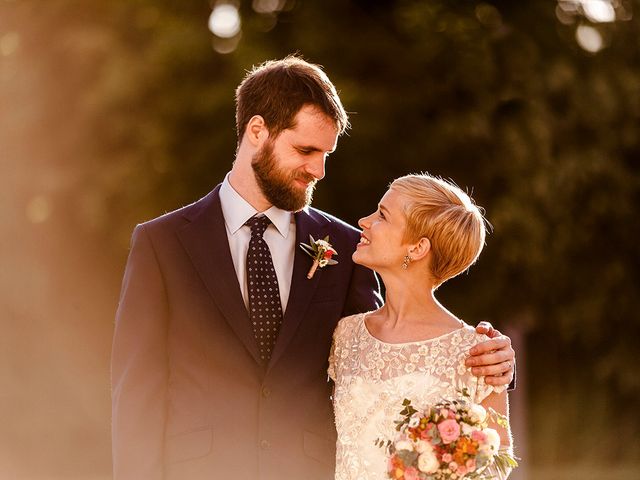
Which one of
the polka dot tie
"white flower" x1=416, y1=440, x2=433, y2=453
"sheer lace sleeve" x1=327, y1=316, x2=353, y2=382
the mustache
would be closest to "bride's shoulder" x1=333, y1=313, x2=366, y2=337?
"sheer lace sleeve" x1=327, y1=316, x2=353, y2=382

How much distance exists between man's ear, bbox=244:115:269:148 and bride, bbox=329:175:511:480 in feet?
1.78

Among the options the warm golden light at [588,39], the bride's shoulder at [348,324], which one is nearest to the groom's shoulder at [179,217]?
the bride's shoulder at [348,324]

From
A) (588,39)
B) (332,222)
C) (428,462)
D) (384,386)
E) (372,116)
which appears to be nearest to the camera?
(428,462)

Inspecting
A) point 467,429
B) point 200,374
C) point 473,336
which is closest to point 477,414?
point 467,429

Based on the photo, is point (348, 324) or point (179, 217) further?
point (348, 324)

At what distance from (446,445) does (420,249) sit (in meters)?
Result: 0.92

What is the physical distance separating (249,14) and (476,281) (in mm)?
2816

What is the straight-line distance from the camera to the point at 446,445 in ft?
14.0

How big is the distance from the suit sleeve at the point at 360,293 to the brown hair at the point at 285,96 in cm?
59

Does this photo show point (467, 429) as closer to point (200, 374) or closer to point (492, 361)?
point (492, 361)

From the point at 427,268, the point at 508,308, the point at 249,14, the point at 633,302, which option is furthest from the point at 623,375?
the point at 427,268

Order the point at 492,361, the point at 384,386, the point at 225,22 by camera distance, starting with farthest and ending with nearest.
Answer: the point at 225,22 → the point at 384,386 → the point at 492,361

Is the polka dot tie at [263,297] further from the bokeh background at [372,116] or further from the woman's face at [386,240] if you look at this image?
the bokeh background at [372,116]

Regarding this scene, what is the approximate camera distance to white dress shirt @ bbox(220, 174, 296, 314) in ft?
15.9
